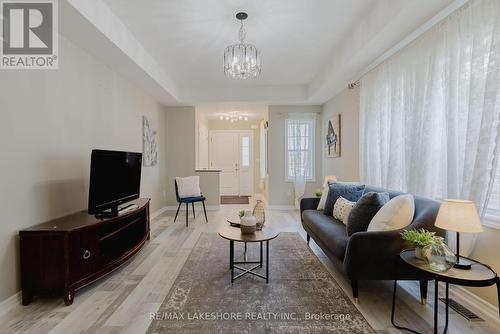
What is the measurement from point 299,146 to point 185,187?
2.83m

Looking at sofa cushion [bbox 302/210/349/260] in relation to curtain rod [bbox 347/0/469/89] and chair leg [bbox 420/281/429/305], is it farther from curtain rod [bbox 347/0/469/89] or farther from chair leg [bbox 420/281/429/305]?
curtain rod [bbox 347/0/469/89]

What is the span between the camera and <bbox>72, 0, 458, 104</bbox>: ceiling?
252 cm

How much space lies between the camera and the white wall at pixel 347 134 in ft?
14.0

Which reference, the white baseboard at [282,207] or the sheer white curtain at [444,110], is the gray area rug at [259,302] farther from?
the white baseboard at [282,207]

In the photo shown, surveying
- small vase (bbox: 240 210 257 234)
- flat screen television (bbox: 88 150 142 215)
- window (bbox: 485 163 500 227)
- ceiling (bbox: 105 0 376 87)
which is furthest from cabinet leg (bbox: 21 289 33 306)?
window (bbox: 485 163 500 227)

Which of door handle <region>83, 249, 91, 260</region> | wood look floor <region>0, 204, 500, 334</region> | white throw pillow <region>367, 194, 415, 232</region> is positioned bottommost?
wood look floor <region>0, 204, 500, 334</region>

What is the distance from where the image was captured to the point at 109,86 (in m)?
3.53

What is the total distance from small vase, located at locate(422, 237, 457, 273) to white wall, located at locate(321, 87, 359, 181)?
2.65 m

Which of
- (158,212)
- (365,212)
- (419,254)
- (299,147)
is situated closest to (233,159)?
(299,147)

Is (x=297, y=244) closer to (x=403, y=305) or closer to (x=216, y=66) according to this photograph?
(x=403, y=305)

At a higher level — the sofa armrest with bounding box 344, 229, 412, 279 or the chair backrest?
the chair backrest

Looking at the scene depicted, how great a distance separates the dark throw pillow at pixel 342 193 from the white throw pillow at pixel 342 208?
0.28ft

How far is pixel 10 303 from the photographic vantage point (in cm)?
200

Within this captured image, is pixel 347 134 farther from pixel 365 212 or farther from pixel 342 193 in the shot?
pixel 365 212
